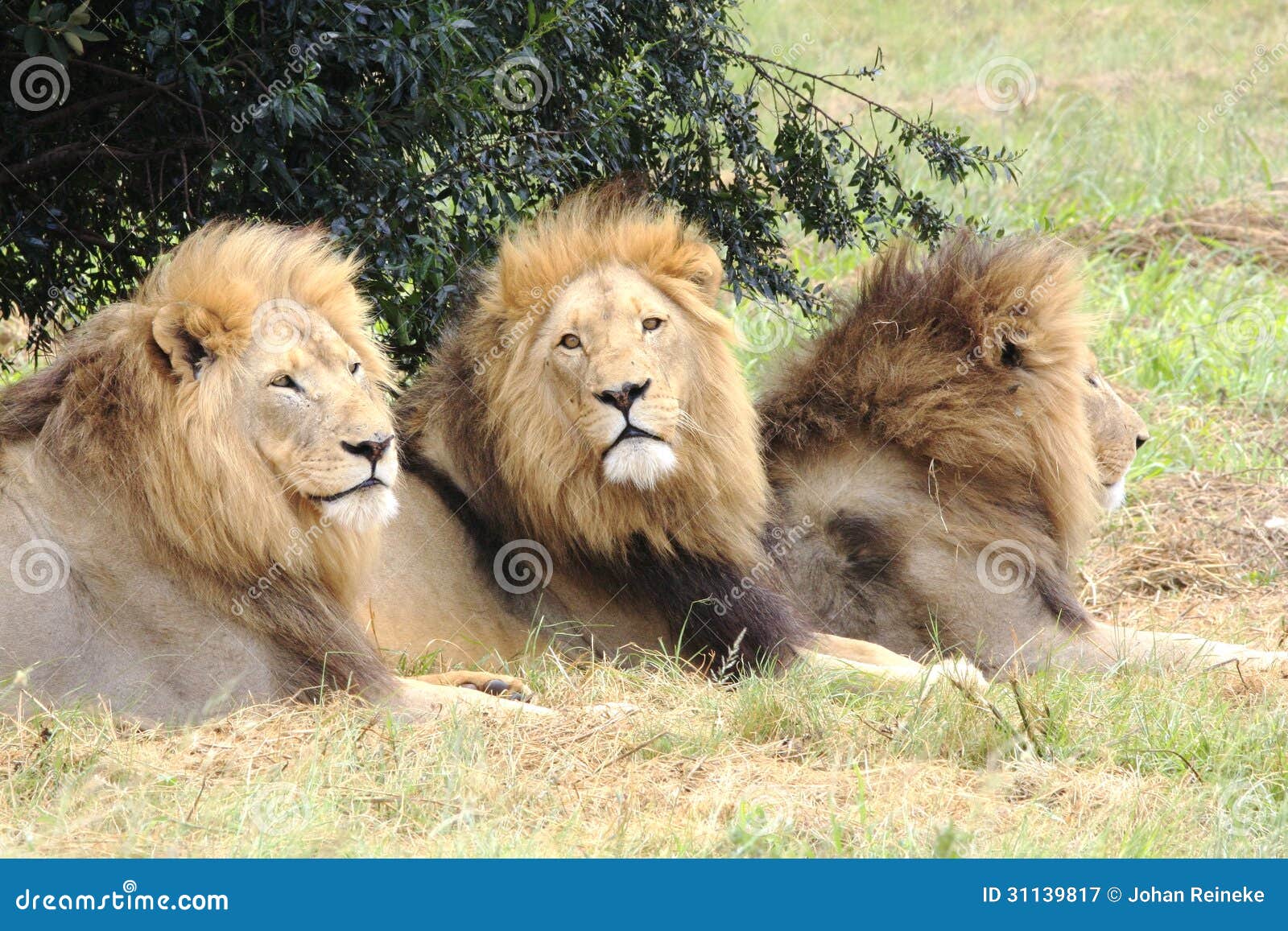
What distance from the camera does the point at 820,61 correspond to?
16.6 meters

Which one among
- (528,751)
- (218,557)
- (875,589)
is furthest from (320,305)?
(875,589)

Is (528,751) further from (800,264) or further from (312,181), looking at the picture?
(800,264)

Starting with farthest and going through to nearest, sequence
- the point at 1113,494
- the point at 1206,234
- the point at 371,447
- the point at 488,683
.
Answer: the point at 1206,234 → the point at 1113,494 → the point at 488,683 → the point at 371,447

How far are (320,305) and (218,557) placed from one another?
2.37 ft
